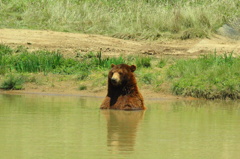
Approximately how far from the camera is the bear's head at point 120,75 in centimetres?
1226

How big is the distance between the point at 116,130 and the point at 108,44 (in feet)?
35.2

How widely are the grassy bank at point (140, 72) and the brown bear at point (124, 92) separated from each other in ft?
9.16

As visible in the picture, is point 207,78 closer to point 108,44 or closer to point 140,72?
point 140,72

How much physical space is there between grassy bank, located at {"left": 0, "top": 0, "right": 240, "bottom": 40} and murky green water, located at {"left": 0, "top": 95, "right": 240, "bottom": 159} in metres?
Answer: 8.22

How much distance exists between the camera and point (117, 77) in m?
12.2

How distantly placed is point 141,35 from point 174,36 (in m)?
1.02

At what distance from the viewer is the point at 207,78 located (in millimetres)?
15539

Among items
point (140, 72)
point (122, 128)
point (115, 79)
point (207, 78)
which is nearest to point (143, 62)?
point (140, 72)

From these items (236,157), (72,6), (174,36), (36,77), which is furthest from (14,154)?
(72,6)

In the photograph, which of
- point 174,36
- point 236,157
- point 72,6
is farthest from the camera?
point 72,6

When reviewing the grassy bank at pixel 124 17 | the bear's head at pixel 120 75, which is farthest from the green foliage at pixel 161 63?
the bear's head at pixel 120 75

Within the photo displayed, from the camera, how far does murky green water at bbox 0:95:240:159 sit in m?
8.41

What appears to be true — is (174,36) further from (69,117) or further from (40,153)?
(40,153)

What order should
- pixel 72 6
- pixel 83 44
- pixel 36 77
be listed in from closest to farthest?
pixel 36 77
pixel 83 44
pixel 72 6
